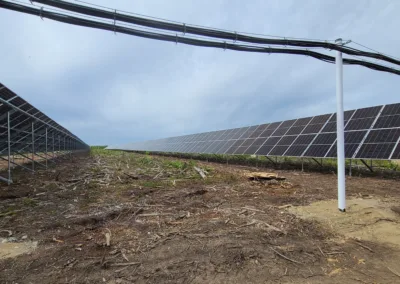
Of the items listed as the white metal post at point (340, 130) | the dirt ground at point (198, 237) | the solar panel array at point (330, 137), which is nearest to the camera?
the dirt ground at point (198, 237)

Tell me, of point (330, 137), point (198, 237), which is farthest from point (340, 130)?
point (330, 137)

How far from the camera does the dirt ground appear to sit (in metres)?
3.26

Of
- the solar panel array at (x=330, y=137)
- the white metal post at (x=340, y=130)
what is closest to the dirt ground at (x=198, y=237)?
the white metal post at (x=340, y=130)

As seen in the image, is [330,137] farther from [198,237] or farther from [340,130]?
[198,237]

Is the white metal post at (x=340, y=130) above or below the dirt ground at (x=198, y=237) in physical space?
above

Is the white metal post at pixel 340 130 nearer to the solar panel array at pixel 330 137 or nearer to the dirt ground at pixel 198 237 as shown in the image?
the dirt ground at pixel 198 237

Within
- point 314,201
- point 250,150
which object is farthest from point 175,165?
point 314,201

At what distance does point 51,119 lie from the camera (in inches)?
708

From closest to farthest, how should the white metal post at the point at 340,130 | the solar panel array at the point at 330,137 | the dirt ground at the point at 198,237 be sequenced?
the dirt ground at the point at 198,237 < the white metal post at the point at 340,130 < the solar panel array at the point at 330,137

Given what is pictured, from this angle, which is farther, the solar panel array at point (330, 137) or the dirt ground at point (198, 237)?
the solar panel array at point (330, 137)

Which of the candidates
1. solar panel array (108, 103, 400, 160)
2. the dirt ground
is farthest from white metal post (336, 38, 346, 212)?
solar panel array (108, 103, 400, 160)

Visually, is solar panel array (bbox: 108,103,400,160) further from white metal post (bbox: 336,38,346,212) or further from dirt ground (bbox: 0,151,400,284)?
white metal post (bbox: 336,38,346,212)

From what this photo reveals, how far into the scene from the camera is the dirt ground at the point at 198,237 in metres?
3.26

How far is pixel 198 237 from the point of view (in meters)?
4.28
